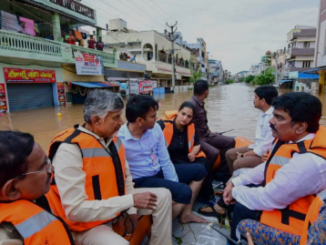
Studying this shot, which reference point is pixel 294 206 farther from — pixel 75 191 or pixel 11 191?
pixel 11 191

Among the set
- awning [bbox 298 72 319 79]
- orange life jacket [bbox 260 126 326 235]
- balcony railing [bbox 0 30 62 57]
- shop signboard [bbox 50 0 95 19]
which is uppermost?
shop signboard [bbox 50 0 95 19]

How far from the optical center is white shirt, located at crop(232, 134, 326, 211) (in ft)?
4.38

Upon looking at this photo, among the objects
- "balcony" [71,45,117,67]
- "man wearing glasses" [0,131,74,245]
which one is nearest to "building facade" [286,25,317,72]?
"balcony" [71,45,117,67]

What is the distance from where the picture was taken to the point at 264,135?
9.52 feet

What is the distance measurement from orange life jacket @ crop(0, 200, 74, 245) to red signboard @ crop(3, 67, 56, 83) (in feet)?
43.8

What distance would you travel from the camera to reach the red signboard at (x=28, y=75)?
11839mm

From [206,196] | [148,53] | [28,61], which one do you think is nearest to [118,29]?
[148,53]

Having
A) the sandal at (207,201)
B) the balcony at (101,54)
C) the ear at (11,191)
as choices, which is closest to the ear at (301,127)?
the sandal at (207,201)

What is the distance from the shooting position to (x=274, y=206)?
151cm

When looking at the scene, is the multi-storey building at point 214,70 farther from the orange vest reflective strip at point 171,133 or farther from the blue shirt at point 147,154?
the blue shirt at point 147,154

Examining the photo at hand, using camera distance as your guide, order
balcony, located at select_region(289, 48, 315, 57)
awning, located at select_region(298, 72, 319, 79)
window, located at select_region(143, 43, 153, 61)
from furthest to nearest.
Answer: balcony, located at select_region(289, 48, 315, 57), window, located at select_region(143, 43, 153, 61), awning, located at select_region(298, 72, 319, 79)

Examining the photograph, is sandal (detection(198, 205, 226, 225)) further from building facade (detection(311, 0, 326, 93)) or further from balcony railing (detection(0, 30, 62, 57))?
building facade (detection(311, 0, 326, 93))

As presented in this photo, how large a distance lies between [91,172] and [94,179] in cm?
5

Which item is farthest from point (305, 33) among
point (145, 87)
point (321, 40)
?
point (145, 87)
